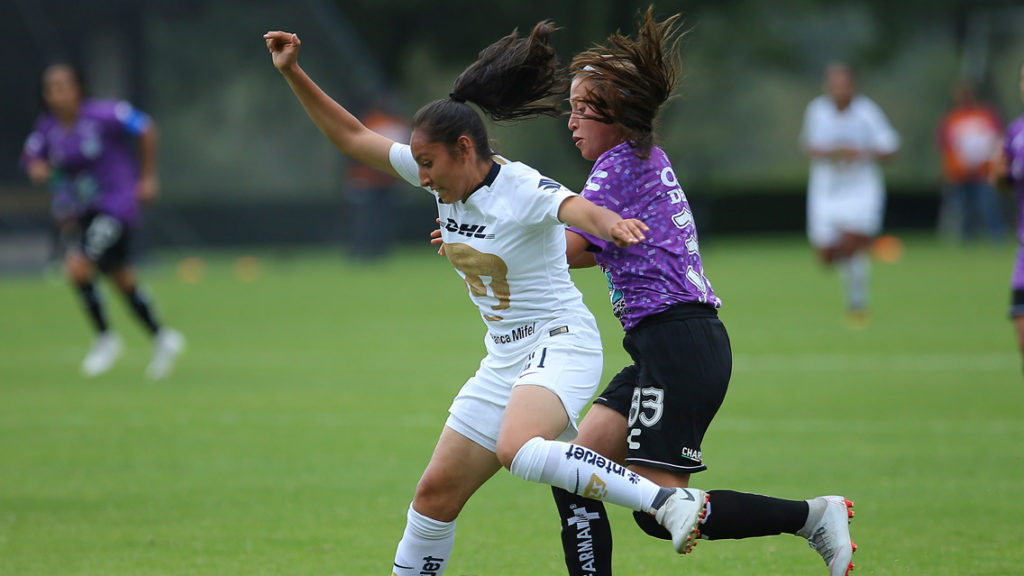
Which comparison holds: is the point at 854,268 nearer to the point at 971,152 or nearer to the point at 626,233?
the point at 626,233

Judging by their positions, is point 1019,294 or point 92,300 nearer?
point 1019,294

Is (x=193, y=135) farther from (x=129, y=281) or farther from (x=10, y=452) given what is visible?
(x=10, y=452)

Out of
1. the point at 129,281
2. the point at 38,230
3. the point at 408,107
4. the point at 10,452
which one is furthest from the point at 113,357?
the point at 408,107

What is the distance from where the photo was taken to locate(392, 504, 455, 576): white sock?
173 inches

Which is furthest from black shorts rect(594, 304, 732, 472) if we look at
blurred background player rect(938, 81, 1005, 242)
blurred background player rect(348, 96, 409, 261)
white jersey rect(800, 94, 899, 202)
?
blurred background player rect(938, 81, 1005, 242)

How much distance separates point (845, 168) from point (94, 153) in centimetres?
830

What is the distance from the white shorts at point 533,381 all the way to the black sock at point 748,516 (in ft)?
1.78

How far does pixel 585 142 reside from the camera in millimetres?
4652

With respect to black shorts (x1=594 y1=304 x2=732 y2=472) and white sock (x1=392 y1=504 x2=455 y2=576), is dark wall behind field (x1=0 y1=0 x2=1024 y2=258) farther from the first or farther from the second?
white sock (x1=392 y1=504 x2=455 y2=576)

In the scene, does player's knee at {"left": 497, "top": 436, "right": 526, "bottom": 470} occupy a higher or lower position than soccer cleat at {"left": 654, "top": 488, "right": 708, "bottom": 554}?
higher

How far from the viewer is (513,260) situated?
172 inches

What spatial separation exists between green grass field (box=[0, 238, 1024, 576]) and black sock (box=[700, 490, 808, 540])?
2.57 feet

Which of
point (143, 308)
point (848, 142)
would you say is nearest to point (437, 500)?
point (143, 308)

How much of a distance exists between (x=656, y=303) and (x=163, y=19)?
77.4ft
